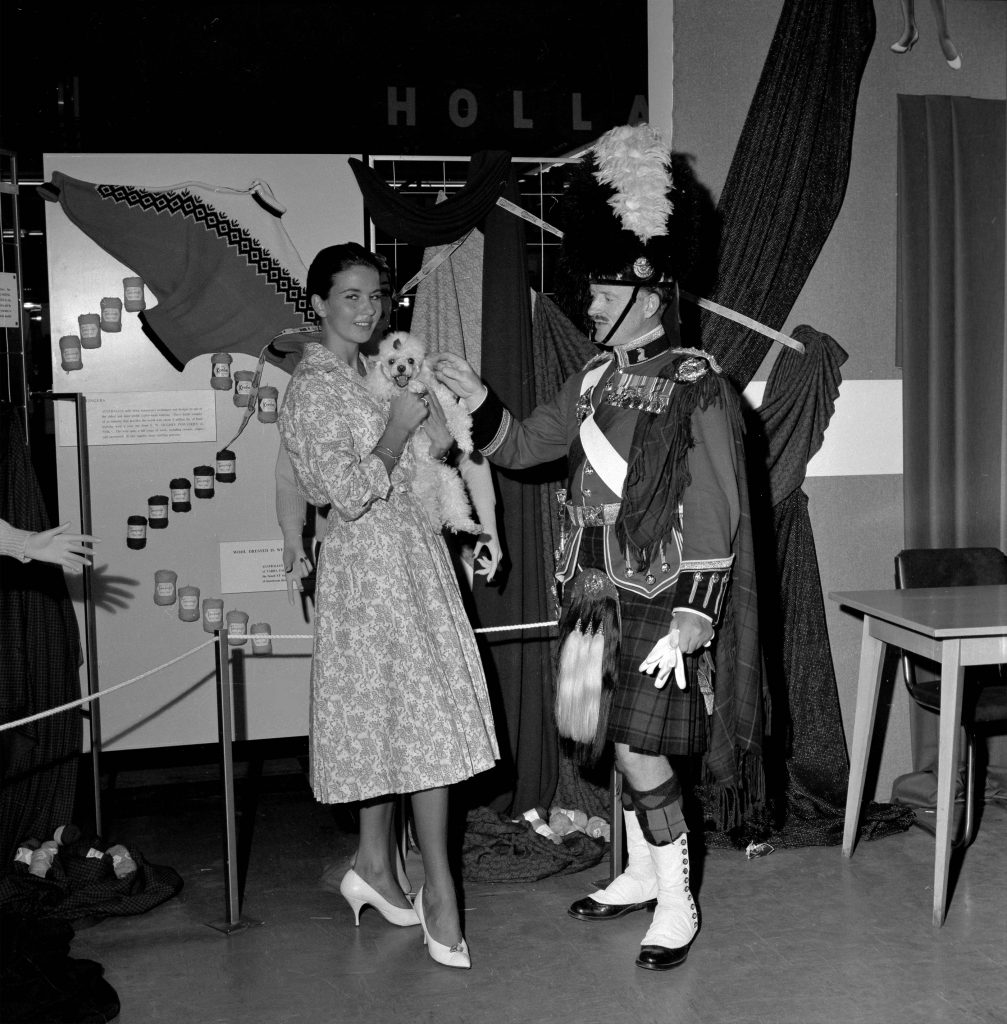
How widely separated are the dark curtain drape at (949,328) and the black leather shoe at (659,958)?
1.57 m

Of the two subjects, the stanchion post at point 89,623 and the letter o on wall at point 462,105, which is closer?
the stanchion post at point 89,623

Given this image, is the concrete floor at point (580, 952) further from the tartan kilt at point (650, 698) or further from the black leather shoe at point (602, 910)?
the tartan kilt at point (650, 698)

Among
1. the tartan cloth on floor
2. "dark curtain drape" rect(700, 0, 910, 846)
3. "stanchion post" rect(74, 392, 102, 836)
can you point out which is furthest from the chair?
"stanchion post" rect(74, 392, 102, 836)

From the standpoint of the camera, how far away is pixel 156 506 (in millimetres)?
4211

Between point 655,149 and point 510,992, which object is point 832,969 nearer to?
point 510,992

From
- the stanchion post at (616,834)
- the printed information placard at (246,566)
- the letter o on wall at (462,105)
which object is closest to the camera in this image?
the stanchion post at (616,834)

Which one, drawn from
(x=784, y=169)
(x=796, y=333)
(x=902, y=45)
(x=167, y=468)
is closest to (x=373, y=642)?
(x=167, y=468)

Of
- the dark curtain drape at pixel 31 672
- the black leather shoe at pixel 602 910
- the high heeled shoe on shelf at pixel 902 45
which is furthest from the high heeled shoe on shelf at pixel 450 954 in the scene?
the high heeled shoe on shelf at pixel 902 45

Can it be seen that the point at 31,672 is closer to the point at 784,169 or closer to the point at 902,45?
the point at 784,169

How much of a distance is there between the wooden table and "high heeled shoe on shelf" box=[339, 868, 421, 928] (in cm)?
147

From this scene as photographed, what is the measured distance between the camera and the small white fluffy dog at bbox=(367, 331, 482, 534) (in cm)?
298

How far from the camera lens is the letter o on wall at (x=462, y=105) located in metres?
4.03

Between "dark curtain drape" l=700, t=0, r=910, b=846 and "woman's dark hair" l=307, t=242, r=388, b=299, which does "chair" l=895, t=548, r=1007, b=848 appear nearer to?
"dark curtain drape" l=700, t=0, r=910, b=846

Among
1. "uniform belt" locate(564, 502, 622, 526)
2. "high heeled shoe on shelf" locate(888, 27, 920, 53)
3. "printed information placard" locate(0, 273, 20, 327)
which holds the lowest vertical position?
"uniform belt" locate(564, 502, 622, 526)
